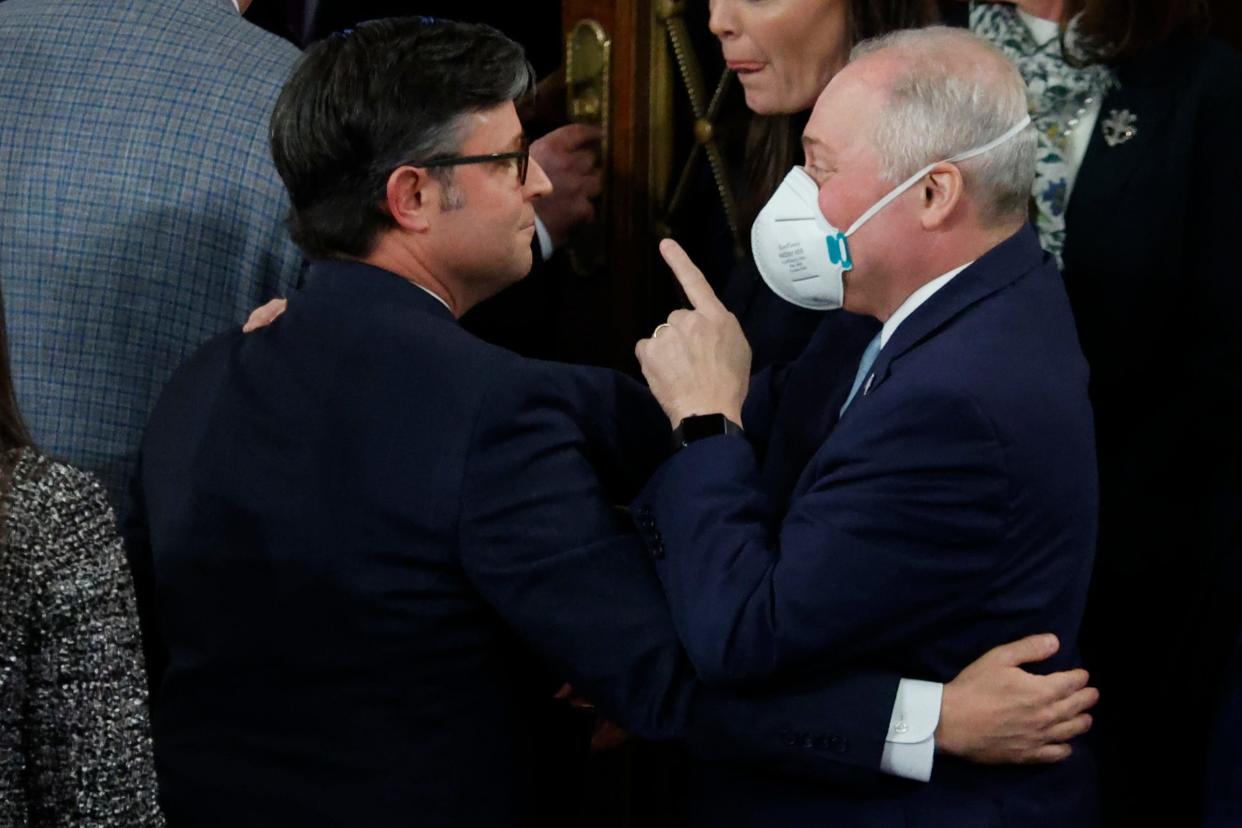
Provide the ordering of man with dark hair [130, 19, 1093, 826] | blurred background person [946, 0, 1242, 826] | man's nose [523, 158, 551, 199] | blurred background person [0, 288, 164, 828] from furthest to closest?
blurred background person [946, 0, 1242, 826] < man's nose [523, 158, 551, 199] < man with dark hair [130, 19, 1093, 826] < blurred background person [0, 288, 164, 828]

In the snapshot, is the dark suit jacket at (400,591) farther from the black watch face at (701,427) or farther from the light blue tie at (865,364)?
the light blue tie at (865,364)

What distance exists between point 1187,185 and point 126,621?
166 centimetres

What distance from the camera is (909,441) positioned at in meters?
1.92

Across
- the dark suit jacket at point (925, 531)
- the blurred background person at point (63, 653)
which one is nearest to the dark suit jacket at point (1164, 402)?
the dark suit jacket at point (925, 531)

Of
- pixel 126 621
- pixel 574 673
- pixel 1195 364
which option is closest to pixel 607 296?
pixel 1195 364

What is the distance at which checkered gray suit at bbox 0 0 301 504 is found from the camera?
2.54 meters

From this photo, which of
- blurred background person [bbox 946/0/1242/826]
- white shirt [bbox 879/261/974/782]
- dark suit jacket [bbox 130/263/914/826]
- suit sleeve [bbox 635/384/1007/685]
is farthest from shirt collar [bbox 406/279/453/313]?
blurred background person [bbox 946/0/1242/826]

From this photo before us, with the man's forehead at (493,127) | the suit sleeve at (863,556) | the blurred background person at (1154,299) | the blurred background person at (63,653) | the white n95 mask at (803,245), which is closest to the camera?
the blurred background person at (63,653)

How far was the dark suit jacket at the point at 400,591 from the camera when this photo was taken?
2008mm

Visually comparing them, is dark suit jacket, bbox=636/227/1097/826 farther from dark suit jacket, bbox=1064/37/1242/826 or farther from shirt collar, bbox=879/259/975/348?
dark suit jacket, bbox=1064/37/1242/826

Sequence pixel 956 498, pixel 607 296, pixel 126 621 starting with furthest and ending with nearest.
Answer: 1. pixel 607 296
2. pixel 956 498
3. pixel 126 621

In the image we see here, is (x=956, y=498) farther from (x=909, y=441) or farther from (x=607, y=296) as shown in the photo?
(x=607, y=296)

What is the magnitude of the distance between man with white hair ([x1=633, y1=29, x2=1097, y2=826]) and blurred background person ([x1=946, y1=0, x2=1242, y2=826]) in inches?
20.8

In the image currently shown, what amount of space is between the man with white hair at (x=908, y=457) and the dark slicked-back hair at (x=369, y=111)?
38 cm
